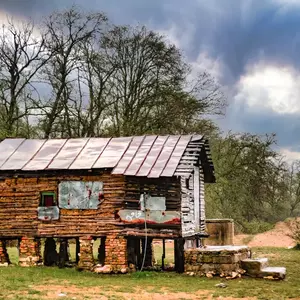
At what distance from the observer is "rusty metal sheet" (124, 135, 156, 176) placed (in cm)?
1734

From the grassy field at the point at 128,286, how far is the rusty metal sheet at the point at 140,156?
322 cm

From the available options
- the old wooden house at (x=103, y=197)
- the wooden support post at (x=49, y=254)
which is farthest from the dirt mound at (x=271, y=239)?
the wooden support post at (x=49, y=254)

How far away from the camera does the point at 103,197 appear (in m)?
18.0

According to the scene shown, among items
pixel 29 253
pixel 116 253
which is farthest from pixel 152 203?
pixel 29 253

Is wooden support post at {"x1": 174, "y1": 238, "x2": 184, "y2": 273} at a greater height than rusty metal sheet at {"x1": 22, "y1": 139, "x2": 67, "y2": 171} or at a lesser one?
lesser

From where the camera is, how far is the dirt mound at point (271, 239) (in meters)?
32.9

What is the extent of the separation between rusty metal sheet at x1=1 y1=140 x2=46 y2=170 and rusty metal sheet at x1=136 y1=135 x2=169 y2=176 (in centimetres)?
432

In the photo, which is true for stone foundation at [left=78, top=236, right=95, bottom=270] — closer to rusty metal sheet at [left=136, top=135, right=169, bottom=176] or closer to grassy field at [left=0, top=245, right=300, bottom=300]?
grassy field at [left=0, top=245, right=300, bottom=300]

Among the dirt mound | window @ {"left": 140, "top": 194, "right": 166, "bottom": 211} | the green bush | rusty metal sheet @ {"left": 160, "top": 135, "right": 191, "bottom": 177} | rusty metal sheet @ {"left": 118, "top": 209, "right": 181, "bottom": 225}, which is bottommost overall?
the dirt mound

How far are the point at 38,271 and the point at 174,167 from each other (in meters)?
5.34

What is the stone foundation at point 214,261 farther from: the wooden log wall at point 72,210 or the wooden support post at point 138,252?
the wooden support post at point 138,252

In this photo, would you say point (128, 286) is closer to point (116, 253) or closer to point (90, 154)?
point (116, 253)

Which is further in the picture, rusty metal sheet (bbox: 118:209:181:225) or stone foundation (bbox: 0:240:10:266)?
stone foundation (bbox: 0:240:10:266)

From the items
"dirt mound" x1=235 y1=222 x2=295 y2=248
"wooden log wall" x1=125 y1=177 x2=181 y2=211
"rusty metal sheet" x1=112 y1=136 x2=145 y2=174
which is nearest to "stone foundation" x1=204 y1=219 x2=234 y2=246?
"dirt mound" x1=235 y1=222 x2=295 y2=248
